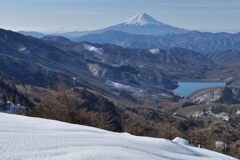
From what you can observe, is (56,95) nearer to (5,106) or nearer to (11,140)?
(5,106)

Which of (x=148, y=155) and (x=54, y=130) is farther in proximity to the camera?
(x=54, y=130)

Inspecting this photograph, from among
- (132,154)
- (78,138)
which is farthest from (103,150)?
(78,138)

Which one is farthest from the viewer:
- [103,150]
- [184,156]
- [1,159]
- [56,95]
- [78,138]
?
[56,95]

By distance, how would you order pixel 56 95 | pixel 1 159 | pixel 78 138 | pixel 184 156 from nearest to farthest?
pixel 1 159 < pixel 78 138 < pixel 184 156 < pixel 56 95

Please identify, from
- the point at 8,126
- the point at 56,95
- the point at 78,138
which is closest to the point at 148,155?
the point at 78,138

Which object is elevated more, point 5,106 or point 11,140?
point 11,140

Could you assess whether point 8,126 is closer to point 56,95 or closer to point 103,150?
point 103,150
